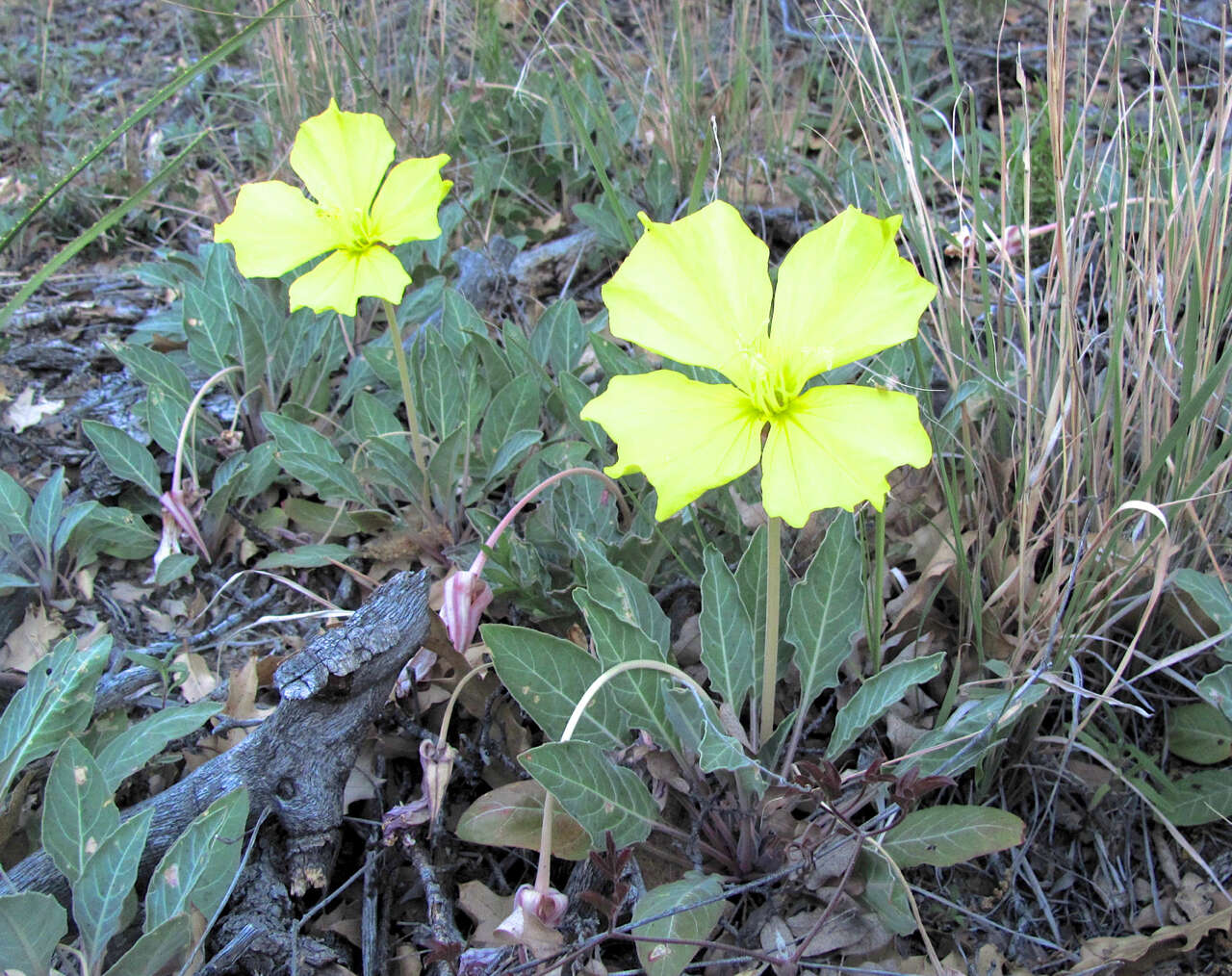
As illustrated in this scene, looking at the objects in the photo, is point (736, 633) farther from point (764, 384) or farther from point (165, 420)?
point (165, 420)

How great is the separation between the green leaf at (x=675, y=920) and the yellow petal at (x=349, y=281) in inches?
Result: 39.2

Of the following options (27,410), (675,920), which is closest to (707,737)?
(675,920)

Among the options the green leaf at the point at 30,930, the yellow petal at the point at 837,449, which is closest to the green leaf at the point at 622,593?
the yellow petal at the point at 837,449

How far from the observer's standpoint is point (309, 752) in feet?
5.12

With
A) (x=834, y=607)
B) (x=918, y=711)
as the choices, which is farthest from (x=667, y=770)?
(x=918, y=711)

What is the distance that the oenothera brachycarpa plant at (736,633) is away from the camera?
1166 mm

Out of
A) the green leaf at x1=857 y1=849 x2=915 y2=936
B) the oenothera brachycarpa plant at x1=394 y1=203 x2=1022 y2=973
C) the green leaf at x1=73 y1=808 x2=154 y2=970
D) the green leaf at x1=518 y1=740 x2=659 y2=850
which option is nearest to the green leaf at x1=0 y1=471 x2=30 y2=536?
the green leaf at x1=73 y1=808 x2=154 y2=970

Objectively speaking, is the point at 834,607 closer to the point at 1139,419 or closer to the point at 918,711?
the point at 918,711

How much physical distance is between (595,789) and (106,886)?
0.68 metres

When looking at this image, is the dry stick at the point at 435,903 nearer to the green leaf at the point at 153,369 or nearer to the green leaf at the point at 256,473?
the green leaf at the point at 256,473

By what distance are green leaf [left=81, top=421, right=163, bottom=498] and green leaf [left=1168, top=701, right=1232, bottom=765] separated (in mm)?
1988

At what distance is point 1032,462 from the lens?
1.71 m

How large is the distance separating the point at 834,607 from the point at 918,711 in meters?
0.31

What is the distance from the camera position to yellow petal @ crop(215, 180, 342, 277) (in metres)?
1.76
